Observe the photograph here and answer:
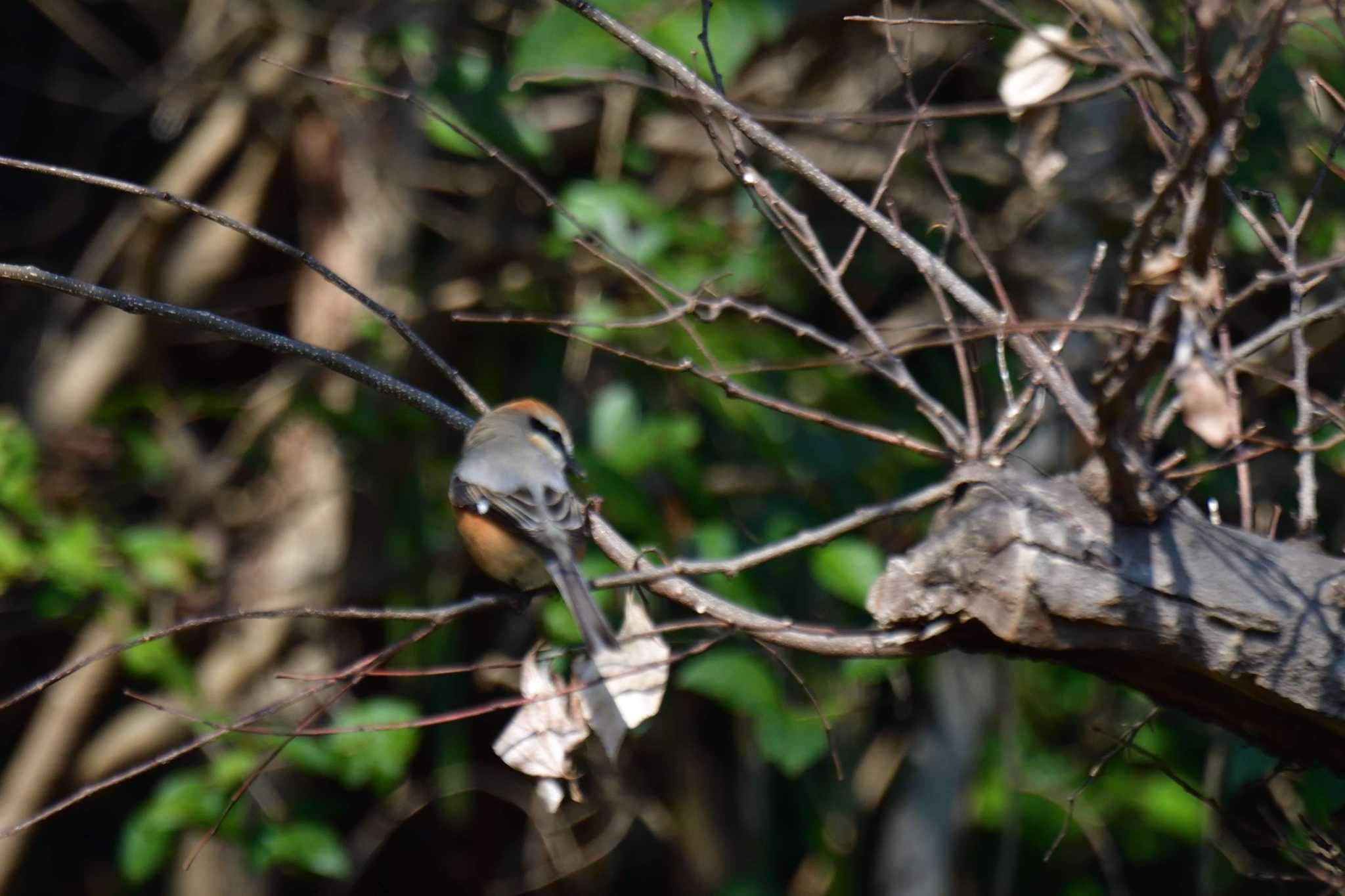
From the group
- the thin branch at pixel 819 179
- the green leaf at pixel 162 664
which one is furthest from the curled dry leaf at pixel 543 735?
the green leaf at pixel 162 664

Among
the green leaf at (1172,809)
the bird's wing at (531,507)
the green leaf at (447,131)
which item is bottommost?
the green leaf at (1172,809)

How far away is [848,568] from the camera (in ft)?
11.6

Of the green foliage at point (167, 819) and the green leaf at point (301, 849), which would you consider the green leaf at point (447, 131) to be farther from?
the green leaf at point (301, 849)

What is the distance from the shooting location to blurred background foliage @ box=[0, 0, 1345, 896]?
396 centimetres

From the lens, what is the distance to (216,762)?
4.17m

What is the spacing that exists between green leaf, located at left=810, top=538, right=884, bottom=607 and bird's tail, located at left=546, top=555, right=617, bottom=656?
105 cm

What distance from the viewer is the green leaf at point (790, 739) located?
3.39 meters

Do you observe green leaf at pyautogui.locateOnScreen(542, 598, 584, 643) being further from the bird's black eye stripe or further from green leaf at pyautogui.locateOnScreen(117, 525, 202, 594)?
green leaf at pyautogui.locateOnScreen(117, 525, 202, 594)

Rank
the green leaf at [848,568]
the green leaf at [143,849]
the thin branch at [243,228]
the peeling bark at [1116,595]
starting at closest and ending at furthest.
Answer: the peeling bark at [1116,595] < the thin branch at [243,228] < the green leaf at [848,568] < the green leaf at [143,849]

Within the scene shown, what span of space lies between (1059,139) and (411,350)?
2.37m

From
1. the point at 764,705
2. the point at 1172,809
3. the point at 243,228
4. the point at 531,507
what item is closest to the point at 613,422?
the point at 764,705

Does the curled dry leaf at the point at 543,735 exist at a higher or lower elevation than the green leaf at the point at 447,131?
lower

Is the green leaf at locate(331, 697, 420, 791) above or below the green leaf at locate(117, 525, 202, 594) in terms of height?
below

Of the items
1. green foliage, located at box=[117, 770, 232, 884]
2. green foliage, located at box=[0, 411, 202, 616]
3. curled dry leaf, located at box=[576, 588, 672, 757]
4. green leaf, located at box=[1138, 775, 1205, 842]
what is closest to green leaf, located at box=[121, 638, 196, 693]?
green foliage, located at box=[0, 411, 202, 616]
